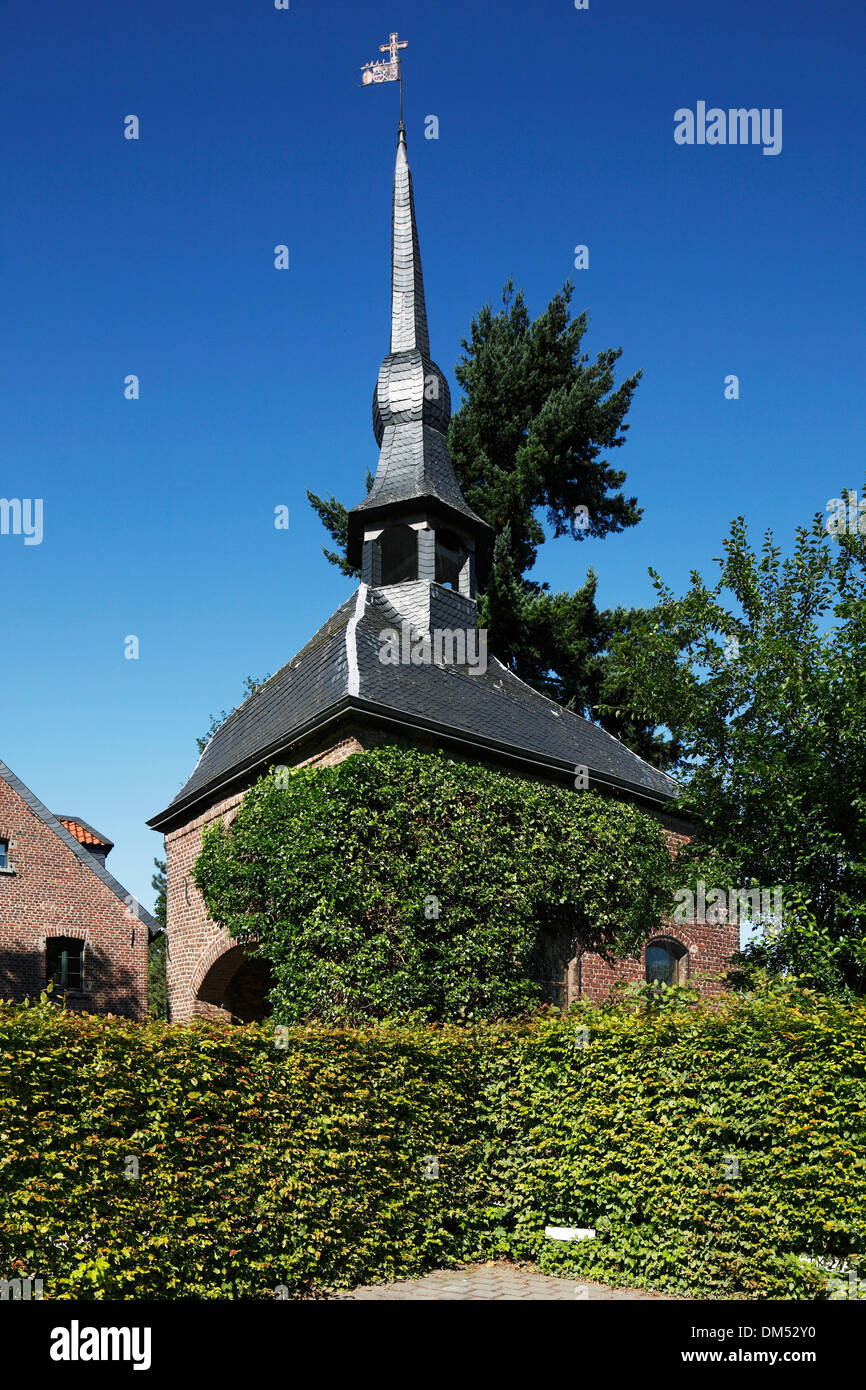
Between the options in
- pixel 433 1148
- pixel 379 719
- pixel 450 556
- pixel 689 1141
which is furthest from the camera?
pixel 450 556

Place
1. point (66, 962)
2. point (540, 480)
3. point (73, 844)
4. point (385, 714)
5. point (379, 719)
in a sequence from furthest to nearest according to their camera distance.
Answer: point (540, 480) → point (73, 844) → point (66, 962) → point (379, 719) → point (385, 714)

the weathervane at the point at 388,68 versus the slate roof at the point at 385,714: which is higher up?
the weathervane at the point at 388,68

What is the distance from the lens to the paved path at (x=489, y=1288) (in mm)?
7898

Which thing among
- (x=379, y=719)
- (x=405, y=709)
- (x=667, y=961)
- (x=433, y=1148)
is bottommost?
(x=433, y=1148)

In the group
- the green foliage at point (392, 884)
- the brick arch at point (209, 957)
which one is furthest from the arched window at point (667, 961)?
the brick arch at point (209, 957)

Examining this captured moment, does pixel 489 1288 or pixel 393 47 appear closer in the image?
pixel 489 1288

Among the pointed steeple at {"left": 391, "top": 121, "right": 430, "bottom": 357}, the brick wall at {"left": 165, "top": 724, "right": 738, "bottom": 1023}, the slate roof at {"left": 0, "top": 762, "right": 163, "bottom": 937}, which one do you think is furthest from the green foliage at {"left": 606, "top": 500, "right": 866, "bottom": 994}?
the slate roof at {"left": 0, "top": 762, "right": 163, "bottom": 937}

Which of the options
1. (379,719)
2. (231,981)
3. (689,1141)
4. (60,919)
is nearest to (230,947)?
(231,981)

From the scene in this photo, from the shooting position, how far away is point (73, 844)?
74.9ft

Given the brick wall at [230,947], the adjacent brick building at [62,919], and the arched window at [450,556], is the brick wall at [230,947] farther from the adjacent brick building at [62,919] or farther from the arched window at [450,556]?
the arched window at [450,556]

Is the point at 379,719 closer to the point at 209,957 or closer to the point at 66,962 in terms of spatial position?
the point at 209,957

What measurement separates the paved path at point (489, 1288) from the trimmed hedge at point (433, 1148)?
16cm

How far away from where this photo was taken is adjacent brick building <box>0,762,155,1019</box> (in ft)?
70.4

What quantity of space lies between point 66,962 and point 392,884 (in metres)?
12.6
